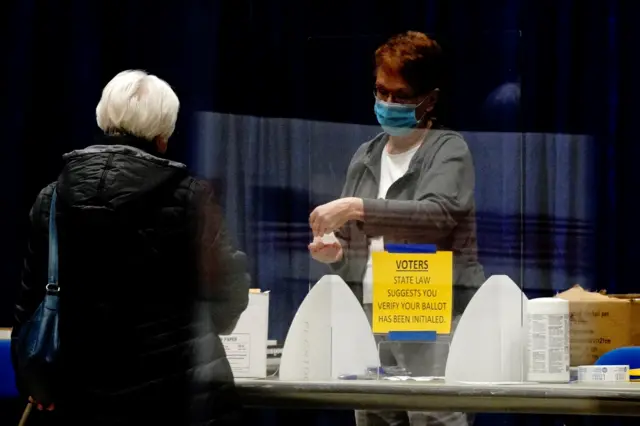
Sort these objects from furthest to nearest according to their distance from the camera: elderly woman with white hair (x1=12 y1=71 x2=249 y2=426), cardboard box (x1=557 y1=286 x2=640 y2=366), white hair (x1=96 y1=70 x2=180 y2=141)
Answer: cardboard box (x1=557 y1=286 x2=640 y2=366) → white hair (x1=96 y1=70 x2=180 y2=141) → elderly woman with white hair (x1=12 y1=71 x2=249 y2=426)

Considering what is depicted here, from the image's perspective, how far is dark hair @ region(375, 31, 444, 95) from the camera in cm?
193

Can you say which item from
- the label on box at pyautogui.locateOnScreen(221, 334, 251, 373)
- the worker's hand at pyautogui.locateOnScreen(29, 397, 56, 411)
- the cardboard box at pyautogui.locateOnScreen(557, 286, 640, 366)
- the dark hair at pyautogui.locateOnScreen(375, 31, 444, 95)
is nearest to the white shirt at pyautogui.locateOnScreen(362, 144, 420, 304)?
the dark hair at pyautogui.locateOnScreen(375, 31, 444, 95)

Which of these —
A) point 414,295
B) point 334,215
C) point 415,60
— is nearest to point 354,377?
point 414,295

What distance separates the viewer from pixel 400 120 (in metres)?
1.93

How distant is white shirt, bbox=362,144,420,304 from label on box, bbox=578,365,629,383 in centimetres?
45

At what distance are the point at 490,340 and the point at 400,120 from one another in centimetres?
A: 49

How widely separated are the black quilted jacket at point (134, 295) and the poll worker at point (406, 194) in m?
0.29

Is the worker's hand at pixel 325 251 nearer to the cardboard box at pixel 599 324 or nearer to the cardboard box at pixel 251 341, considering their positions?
the cardboard box at pixel 251 341

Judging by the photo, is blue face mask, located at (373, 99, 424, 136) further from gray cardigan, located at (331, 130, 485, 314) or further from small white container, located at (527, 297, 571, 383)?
small white container, located at (527, 297, 571, 383)

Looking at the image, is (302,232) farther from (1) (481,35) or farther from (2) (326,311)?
(1) (481,35)

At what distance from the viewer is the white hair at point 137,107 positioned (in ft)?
6.16

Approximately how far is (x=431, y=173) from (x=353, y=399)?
Result: 48 centimetres

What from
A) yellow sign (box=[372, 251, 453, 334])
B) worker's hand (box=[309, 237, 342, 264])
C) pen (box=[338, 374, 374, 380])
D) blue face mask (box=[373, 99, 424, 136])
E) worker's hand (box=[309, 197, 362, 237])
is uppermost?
blue face mask (box=[373, 99, 424, 136])

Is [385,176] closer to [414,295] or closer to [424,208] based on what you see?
[424,208]
